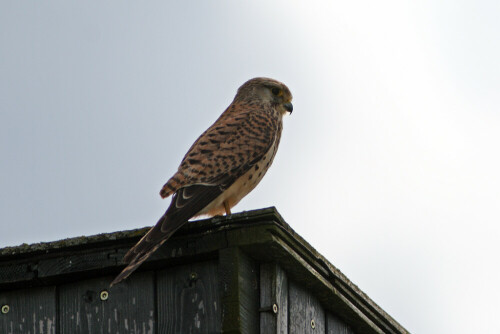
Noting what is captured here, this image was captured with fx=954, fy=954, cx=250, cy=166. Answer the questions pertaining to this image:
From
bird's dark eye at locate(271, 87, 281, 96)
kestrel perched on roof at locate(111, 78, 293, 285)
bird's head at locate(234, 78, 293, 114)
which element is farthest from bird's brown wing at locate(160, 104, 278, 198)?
bird's dark eye at locate(271, 87, 281, 96)

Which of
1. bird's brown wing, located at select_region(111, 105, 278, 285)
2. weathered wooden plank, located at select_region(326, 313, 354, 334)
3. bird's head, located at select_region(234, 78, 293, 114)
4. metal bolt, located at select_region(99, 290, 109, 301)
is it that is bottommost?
weathered wooden plank, located at select_region(326, 313, 354, 334)

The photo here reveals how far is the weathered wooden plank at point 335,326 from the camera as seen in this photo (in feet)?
14.7

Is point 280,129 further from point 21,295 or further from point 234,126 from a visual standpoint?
point 21,295

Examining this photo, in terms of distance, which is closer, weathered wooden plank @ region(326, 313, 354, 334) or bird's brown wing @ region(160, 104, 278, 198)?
weathered wooden plank @ region(326, 313, 354, 334)

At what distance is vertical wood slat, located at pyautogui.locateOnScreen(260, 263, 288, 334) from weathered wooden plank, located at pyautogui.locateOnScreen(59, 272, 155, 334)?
0.47 metres

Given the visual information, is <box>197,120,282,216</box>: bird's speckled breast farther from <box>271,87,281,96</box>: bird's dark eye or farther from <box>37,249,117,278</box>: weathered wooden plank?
<box>271,87,281,96</box>: bird's dark eye

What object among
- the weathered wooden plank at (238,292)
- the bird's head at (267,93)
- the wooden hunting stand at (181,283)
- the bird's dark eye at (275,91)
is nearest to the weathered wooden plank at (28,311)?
the wooden hunting stand at (181,283)

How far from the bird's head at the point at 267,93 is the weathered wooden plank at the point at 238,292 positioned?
3.22 meters

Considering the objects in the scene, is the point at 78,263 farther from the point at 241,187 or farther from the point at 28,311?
the point at 241,187

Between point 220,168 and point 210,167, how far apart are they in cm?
7

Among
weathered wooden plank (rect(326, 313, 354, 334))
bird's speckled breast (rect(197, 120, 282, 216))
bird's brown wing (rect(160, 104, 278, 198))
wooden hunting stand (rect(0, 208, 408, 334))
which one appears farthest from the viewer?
bird's speckled breast (rect(197, 120, 282, 216))

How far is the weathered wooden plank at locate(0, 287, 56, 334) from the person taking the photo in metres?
4.05

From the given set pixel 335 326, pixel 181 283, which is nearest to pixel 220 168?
pixel 335 326

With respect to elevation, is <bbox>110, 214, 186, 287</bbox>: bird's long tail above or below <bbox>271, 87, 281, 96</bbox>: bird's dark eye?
below
